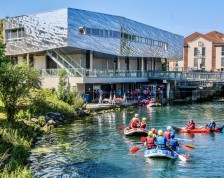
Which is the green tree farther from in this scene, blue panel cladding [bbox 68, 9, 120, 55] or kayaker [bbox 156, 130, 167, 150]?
blue panel cladding [bbox 68, 9, 120, 55]

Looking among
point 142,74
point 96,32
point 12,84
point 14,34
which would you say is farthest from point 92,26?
point 12,84

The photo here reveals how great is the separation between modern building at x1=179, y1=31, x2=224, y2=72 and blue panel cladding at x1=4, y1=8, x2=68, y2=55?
55.9 metres

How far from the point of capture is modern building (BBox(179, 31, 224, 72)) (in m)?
102

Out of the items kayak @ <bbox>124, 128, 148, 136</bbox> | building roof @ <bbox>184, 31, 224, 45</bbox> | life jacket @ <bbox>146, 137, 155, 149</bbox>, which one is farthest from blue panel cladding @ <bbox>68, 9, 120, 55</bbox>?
building roof @ <bbox>184, 31, 224, 45</bbox>

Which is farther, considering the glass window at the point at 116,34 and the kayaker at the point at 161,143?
A: the glass window at the point at 116,34

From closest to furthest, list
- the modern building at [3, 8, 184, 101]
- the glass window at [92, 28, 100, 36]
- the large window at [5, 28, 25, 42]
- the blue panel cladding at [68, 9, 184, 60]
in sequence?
the modern building at [3, 8, 184, 101], the blue panel cladding at [68, 9, 184, 60], the glass window at [92, 28, 100, 36], the large window at [5, 28, 25, 42]

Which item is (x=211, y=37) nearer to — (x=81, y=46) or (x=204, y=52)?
(x=204, y=52)

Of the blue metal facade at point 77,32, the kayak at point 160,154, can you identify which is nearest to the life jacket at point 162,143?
the kayak at point 160,154

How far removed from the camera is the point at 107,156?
24125 mm

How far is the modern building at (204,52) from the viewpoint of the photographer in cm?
10169

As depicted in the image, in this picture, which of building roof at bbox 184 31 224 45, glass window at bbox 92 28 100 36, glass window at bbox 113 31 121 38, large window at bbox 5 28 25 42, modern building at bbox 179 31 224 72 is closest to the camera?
glass window at bbox 92 28 100 36

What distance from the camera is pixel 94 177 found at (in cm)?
1975

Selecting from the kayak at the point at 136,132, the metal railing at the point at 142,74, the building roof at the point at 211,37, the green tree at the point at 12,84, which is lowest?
the kayak at the point at 136,132

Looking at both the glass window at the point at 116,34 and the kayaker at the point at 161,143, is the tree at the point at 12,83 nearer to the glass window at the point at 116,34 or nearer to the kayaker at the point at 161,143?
the kayaker at the point at 161,143
